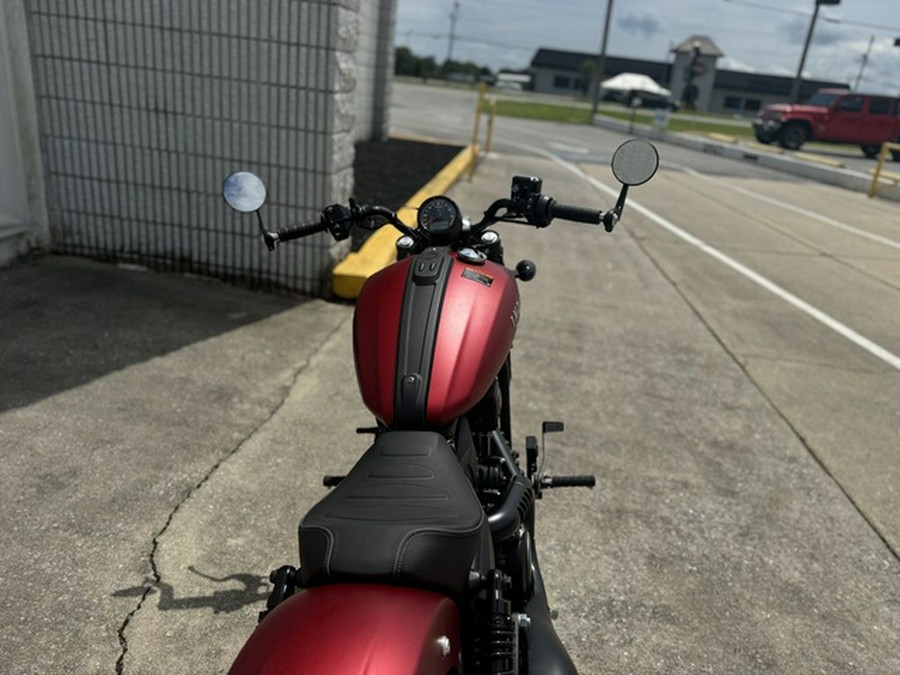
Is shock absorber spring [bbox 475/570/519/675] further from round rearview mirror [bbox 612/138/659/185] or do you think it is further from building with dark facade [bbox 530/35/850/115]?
building with dark facade [bbox 530/35/850/115]

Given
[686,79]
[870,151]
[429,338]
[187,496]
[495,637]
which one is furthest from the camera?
[686,79]

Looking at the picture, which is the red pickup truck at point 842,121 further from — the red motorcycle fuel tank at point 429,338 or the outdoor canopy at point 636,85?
the outdoor canopy at point 636,85

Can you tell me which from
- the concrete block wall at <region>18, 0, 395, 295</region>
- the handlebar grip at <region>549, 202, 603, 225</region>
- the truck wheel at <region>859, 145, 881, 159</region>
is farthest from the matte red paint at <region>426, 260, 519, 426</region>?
the truck wheel at <region>859, 145, 881, 159</region>

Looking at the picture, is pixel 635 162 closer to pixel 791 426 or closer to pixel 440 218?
pixel 440 218

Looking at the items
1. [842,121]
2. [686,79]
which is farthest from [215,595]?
[686,79]

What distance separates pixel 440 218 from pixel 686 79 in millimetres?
81873

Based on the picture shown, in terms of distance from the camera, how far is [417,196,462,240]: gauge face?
2.32 metres

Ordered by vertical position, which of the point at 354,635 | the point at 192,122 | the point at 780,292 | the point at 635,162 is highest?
the point at 635,162

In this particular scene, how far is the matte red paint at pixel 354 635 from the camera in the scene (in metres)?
1.22

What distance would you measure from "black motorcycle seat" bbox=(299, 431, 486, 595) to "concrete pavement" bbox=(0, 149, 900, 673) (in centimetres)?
111

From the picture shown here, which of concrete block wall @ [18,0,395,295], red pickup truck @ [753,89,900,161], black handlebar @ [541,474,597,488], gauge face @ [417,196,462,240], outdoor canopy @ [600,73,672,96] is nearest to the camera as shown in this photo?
gauge face @ [417,196,462,240]

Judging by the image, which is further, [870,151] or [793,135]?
[870,151]

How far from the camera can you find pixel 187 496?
122 inches

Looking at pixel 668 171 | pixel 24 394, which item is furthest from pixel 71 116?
pixel 668 171
